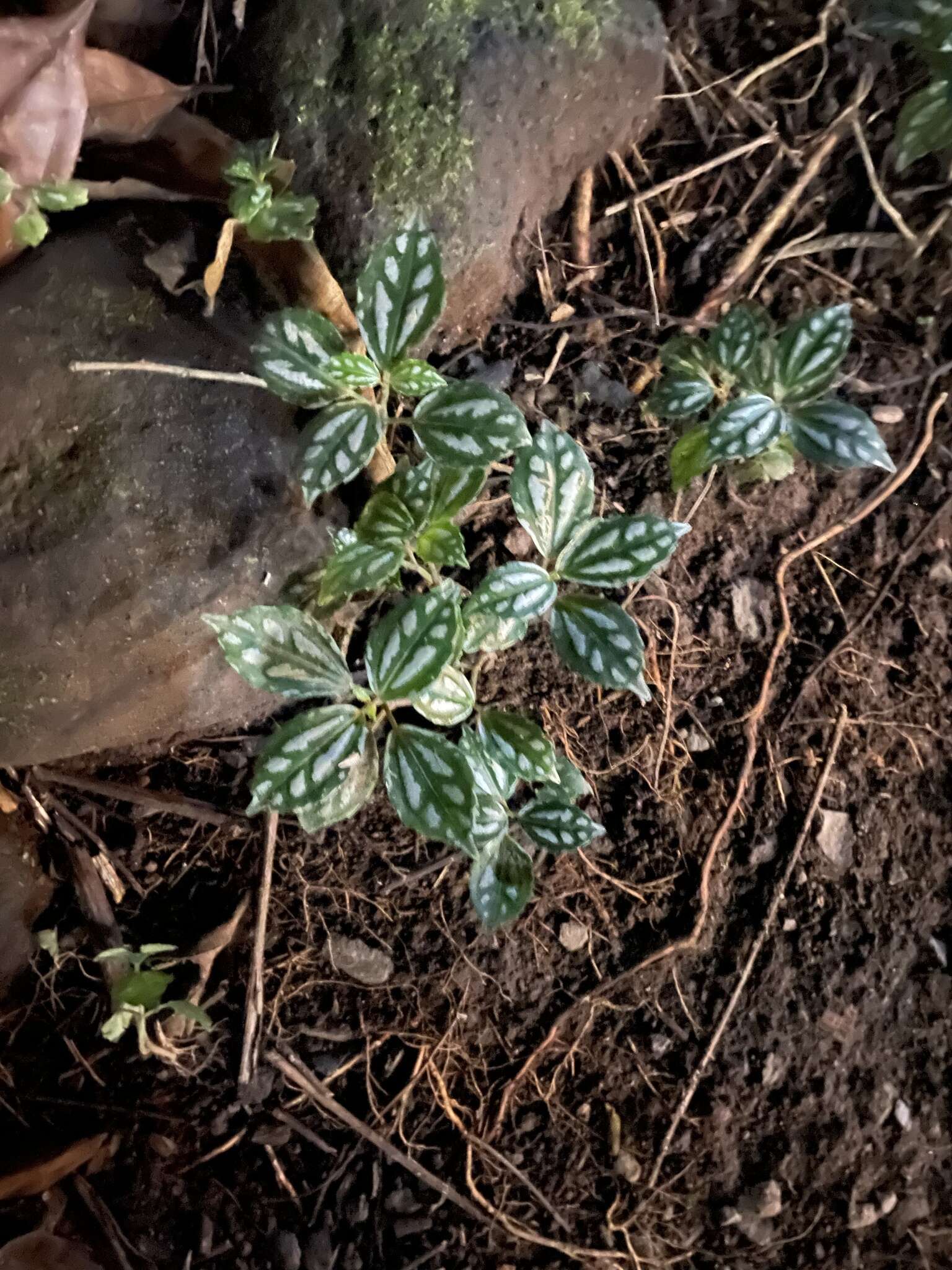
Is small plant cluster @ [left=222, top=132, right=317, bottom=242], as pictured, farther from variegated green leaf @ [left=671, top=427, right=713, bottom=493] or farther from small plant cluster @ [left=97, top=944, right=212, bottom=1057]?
small plant cluster @ [left=97, top=944, right=212, bottom=1057]

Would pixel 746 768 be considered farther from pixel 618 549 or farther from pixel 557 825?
pixel 618 549

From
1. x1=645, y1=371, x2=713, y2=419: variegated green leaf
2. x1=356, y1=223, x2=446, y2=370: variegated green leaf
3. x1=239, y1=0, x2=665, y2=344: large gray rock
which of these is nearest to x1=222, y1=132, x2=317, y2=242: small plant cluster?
x1=239, y1=0, x2=665, y2=344: large gray rock

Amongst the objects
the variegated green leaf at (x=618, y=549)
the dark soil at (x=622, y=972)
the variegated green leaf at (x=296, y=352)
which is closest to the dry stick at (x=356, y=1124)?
the dark soil at (x=622, y=972)

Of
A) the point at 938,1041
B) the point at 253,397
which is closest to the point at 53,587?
the point at 253,397

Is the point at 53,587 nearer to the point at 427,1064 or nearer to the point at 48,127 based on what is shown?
the point at 48,127

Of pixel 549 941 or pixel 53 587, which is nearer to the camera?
pixel 53 587

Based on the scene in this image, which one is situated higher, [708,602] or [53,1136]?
[708,602]
